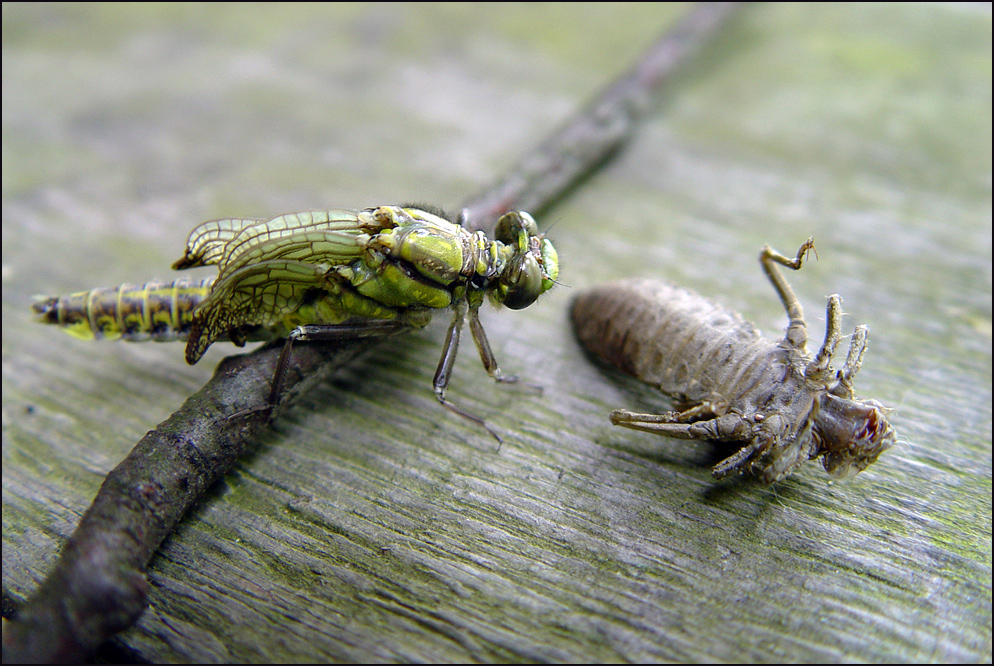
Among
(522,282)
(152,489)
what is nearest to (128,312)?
(152,489)

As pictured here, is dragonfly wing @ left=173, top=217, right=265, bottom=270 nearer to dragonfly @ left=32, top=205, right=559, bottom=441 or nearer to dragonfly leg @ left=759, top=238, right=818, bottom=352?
dragonfly @ left=32, top=205, right=559, bottom=441

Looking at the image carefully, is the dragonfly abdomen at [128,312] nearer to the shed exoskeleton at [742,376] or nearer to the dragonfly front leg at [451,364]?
the dragonfly front leg at [451,364]

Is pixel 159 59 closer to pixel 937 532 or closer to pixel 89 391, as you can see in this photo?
pixel 89 391

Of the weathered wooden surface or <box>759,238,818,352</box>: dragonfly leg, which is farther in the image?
<box>759,238,818,352</box>: dragonfly leg

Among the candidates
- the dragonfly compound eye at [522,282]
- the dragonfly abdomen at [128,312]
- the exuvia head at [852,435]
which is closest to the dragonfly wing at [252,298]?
the dragonfly abdomen at [128,312]

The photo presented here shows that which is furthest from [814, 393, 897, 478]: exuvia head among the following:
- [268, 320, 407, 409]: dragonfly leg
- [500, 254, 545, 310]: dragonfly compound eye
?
[268, 320, 407, 409]: dragonfly leg

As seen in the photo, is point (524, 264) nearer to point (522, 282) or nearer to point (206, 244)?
point (522, 282)

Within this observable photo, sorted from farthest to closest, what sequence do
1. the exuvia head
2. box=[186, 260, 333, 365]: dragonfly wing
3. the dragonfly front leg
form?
box=[186, 260, 333, 365]: dragonfly wing, the dragonfly front leg, the exuvia head

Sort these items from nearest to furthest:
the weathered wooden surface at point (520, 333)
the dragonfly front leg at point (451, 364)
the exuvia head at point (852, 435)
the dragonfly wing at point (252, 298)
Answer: the weathered wooden surface at point (520, 333) → the exuvia head at point (852, 435) → the dragonfly front leg at point (451, 364) → the dragonfly wing at point (252, 298)
